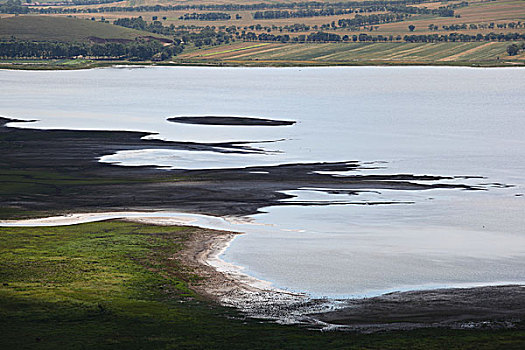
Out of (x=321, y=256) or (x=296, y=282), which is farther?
(x=321, y=256)

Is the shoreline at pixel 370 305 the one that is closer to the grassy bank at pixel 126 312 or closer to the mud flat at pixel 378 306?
the mud flat at pixel 378 306

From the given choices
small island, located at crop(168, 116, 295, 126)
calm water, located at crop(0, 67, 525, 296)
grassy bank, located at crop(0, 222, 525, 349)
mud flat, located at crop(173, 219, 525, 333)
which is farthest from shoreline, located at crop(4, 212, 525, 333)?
small island, located at crop(168, 116, 295, 126)

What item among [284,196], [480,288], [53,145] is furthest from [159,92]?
[480,288]

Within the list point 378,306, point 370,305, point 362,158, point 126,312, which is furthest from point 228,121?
point 126,312

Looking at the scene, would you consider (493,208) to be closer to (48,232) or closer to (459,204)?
(459,204)

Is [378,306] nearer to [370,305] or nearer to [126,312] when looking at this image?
[370,305]
